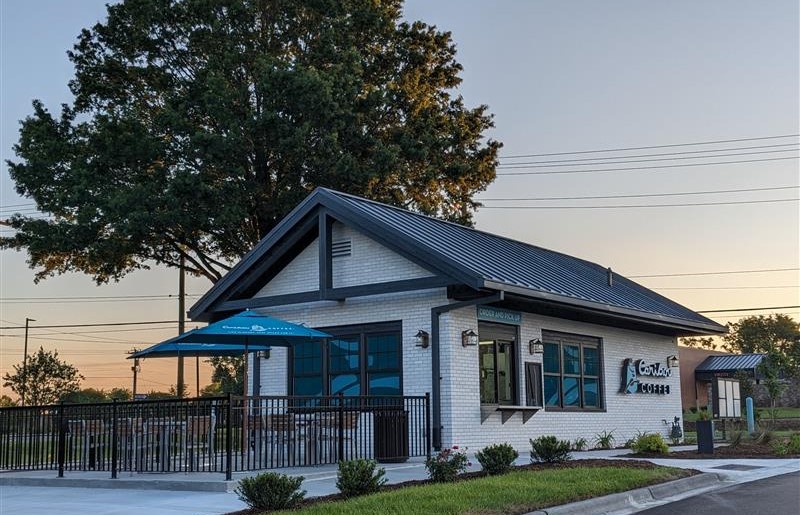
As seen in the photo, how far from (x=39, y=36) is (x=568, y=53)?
43.0 feet

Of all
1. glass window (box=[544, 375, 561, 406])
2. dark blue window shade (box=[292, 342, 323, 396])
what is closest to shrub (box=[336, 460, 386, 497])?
dark blue window shade (box=[292, 342, 323, 396])

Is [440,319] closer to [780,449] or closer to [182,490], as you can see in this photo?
A: [182,490]

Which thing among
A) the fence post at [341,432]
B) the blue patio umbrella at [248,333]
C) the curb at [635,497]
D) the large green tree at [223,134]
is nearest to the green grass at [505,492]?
the curb at [635,497]

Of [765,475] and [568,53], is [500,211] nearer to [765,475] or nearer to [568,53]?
[568,53]

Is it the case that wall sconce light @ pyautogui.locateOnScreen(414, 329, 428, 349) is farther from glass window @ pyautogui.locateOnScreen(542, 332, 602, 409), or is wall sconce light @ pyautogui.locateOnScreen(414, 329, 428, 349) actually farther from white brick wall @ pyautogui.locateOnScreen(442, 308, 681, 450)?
glass window @ pyautogui.locateOnScreen(542, 332, 602, 409)

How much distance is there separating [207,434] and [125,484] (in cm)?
146

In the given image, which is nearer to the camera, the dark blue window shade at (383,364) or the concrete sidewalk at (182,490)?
the concrete sidewalk at (182,490)

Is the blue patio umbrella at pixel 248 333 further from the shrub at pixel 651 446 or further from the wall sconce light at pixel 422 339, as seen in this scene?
Result: the shrub at pixel 651 446

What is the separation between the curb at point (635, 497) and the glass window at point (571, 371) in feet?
21.5

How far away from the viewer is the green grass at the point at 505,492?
32.4ft

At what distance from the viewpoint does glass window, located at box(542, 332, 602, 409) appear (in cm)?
2022

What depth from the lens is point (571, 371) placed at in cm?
2094

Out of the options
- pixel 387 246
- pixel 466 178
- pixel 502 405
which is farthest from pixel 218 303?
Answer: pixel 466 178

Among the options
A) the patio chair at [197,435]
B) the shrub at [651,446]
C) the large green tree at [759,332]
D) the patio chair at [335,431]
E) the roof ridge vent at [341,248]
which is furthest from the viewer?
the large green tree at [759,332]
